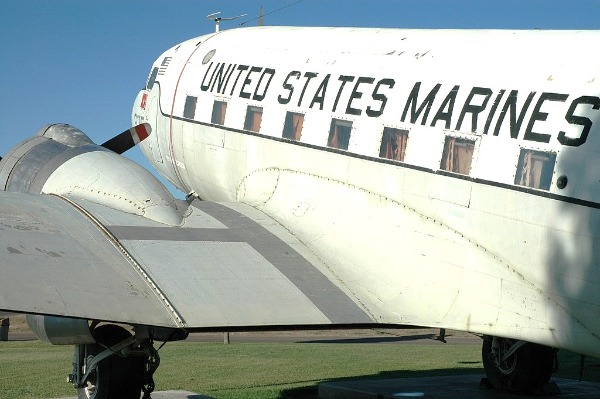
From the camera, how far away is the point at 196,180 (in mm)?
15969

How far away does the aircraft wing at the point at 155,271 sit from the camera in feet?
27.9

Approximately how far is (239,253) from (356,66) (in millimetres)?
3086

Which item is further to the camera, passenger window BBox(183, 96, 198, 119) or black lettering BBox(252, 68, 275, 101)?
passenger window BBox(183, 96, 198, 119)

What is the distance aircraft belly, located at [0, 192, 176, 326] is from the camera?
8195 mm

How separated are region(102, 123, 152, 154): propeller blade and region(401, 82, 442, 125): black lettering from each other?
5.55 m

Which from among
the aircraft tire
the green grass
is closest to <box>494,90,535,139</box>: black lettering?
the green grass

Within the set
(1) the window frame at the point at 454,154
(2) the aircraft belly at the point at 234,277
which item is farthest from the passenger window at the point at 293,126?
(1) the window frame at the point at 454,154

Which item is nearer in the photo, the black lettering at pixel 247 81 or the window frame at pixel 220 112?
the black lettering at pixel 247 81

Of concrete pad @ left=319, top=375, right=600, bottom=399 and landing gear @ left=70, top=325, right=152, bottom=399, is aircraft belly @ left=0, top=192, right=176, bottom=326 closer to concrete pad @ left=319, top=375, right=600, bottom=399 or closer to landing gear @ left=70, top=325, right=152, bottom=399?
landing gear @ left=70, top=325, right=152, bottom=399

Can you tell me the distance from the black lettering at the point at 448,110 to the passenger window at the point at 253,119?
3914 millimetres

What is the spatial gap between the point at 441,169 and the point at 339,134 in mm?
2071

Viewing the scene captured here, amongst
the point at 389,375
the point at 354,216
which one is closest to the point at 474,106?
the point at 354,216

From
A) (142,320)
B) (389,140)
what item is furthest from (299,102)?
(142,320)

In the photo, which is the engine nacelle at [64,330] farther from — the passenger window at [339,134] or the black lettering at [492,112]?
the black lettering at [492,112]
